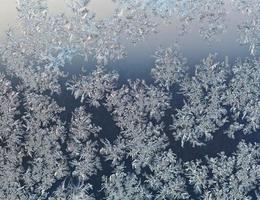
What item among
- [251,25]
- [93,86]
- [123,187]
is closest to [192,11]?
[251,25]

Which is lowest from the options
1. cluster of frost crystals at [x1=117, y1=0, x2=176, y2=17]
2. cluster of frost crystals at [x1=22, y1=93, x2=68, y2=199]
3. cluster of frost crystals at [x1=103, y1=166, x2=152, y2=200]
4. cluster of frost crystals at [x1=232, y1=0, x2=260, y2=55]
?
cluster of frost crystals at [x1=103, y1=166, x2=152, y2=200]

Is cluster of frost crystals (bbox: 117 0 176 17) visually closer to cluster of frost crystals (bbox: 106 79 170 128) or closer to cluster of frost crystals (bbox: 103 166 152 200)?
cluster of frost crystals (bbox: 106 79 170 128)

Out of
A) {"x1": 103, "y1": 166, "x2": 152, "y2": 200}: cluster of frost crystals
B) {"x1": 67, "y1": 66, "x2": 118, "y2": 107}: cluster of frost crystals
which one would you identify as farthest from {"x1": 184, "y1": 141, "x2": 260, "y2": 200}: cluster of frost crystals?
{"x1": 67, "y1": 66, "x2": 118, "y2": 107}: cluster of frost crystals

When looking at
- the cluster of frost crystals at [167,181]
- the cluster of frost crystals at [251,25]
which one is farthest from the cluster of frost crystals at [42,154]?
the cluster of frost crystals at [251,25]

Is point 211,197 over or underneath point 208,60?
underneath

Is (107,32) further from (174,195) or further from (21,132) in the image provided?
(174,195)

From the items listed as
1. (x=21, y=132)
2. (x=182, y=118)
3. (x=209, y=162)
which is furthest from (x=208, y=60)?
(x=21, y=132)
